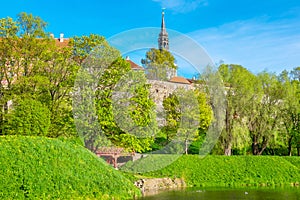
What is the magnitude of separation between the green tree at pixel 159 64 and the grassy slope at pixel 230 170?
8.07m

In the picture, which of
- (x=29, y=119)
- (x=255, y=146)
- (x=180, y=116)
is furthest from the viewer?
(x=255, y=146)

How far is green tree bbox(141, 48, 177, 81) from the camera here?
1538cm

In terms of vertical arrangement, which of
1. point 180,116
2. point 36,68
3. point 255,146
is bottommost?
point 255,146

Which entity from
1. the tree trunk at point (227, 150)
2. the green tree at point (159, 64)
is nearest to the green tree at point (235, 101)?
the tree trunk at point (227, 150)

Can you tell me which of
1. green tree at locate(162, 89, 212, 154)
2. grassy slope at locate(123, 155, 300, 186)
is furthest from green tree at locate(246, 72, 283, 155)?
green tree at locate(162, 89, 212, 154)

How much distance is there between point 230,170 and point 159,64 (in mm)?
12649

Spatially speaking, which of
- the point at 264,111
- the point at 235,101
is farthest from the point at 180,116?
the point at 264,111

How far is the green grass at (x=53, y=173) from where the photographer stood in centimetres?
1369

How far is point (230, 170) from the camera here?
26531 millimetres

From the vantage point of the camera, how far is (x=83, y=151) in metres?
18.0

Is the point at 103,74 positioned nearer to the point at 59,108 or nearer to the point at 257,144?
the point at 59,108

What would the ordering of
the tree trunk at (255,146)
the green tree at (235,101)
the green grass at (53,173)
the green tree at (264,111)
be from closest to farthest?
1. the green grass at (53,173)
2. the green tree at (235,101)
3. the green tree at (264,111)
4. the tree trunk at (255,146)

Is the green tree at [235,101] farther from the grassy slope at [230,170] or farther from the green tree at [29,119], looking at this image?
the green tree at [29,119]

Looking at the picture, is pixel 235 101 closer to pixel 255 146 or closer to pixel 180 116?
pixel 255 146
